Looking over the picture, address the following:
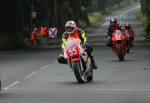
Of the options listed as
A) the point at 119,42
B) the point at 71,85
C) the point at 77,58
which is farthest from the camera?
the point at 119,42

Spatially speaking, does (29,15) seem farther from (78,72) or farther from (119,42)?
(78,72)

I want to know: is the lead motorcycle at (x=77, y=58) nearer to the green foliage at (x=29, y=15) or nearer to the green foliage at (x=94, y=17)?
the green foliage at (x=29, y=15)

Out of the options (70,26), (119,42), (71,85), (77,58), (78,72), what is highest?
(70,26)

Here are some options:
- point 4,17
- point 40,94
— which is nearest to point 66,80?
point 40,94

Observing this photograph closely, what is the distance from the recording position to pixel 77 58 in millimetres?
17797

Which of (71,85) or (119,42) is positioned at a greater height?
(119,42)

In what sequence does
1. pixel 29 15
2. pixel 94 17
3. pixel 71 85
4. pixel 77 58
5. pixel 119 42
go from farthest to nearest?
pixel 94 17 → pixel 29 15 → pixel 119 42 → pixel 77 58 → pixel 71 85

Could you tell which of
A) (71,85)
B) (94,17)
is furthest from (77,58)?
(94,17)

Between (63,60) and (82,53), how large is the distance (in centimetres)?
70

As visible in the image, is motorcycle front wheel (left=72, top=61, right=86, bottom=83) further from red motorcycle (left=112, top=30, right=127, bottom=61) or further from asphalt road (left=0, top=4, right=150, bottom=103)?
red motorcycle (left=112, top=30, right=127, bottom=61)

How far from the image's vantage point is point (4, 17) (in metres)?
46.2

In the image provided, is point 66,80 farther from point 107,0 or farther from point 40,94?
point 107,0

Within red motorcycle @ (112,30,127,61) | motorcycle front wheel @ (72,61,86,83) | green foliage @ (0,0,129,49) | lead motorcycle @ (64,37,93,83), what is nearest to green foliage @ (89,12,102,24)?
green foliage @ (0,0,129,49)

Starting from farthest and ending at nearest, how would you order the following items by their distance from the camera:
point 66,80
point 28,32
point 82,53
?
1. point 28,32
2. point 66,80
3. point 82,53
